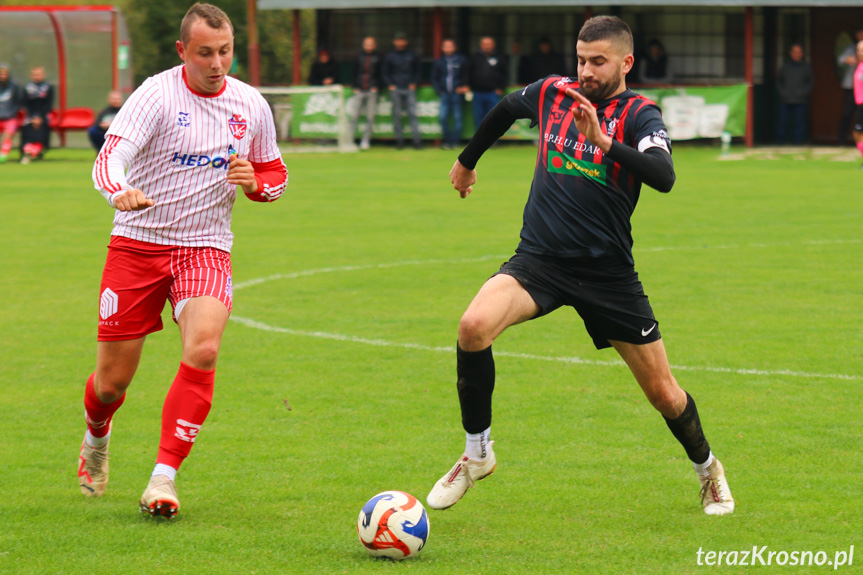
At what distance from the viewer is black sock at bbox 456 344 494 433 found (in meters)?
5.14

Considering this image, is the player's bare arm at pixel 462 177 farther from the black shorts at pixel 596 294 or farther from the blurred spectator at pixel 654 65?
the blurred spectator at pixel 654 65

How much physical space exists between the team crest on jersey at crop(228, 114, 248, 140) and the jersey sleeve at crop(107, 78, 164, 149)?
33 centimetres

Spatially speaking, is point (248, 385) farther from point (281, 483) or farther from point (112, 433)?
point (281, 483)

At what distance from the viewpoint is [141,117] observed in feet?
17.1

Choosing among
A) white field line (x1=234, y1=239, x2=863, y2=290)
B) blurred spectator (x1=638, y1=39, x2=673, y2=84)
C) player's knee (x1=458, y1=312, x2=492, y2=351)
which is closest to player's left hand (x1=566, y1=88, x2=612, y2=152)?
player's knee (x1=458, y1=312, x2=492, y2=351)

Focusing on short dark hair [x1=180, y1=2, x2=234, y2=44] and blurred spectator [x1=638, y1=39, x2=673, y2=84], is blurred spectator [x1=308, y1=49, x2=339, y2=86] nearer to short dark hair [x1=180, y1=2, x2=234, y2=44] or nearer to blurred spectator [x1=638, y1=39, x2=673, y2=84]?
blurred spectator [x1=638, y1=39, x2=673, y2=84]

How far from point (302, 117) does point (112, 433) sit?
65.8 feet

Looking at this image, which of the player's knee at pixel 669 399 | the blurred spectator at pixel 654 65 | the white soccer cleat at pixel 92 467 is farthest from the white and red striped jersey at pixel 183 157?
the blurred spectator at pixel 654 65

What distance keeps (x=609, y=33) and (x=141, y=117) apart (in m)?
2.11

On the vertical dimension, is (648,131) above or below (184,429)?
above

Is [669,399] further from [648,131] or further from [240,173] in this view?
[240,173]

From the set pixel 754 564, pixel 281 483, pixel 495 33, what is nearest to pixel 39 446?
pixel 281 483

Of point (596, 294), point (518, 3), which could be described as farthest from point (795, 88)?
point (596, 294)

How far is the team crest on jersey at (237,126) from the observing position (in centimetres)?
545
